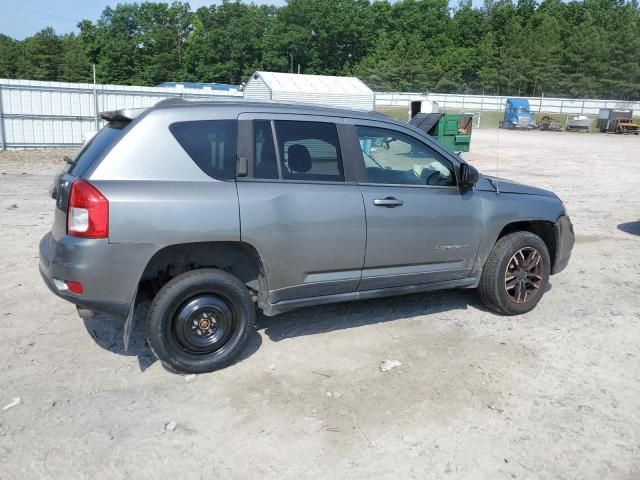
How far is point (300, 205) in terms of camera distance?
13.1ft

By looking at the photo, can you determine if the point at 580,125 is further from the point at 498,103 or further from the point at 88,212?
the point at 88,212

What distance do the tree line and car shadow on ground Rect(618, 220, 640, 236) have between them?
6737 cm

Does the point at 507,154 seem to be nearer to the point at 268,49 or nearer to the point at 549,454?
the point at 549,454

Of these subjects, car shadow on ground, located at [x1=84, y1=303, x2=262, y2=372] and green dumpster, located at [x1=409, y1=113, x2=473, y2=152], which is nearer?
car shadow on ground, located at [x1=84, y1=303, x2=262, y2=372]

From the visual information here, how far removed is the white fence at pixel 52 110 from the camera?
654 inches

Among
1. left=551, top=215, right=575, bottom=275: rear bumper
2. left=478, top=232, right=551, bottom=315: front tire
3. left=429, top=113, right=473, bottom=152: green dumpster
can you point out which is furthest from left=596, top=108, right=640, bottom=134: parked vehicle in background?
left=478, top=232, right=551, bottom=315: front tire

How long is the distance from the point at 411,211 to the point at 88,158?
2.43 m

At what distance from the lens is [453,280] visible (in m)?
4.84

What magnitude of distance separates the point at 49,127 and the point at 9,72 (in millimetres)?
93186

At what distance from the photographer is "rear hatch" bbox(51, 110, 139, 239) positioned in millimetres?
3615

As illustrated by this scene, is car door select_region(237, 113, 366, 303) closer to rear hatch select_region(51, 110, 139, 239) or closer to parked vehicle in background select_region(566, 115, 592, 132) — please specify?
rear hatch select_region(51, 110, 139, 239)

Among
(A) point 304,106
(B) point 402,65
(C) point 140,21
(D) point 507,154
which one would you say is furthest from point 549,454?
(C) point 140,21

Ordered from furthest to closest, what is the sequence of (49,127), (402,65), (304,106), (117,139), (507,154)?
(402,65) < (507,154) < (49,127) < (304,106) < (117,139)

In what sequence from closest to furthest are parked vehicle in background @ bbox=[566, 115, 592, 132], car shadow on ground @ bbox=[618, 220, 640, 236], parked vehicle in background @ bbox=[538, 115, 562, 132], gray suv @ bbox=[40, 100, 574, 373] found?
gray suv @ bbox=[40, 100, 574, 373] < car shadow on ground @ bbox=[618, 220, 640, 236] < parked vehicle in background @ bbox=[566, 115, 592, 132] < parked vehicle in background @ bbox=[538, 115, 562, 132]
